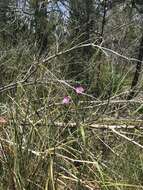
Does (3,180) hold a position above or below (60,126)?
below

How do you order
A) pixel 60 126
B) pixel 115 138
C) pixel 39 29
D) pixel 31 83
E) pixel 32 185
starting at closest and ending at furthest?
pixel 32 185 < pixel 60 126 < pixel 115 138 < pixel 31 83 < pixel 39 29

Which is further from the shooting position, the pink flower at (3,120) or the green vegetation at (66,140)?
the pink flower at (3,120)

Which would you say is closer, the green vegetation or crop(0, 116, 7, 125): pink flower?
the green vegetation

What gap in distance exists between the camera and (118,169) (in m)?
2.84

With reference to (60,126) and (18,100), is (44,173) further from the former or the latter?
(18,100)

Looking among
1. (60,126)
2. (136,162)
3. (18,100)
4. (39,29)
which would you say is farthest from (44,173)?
(39,29)

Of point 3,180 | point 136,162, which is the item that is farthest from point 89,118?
point 3,180

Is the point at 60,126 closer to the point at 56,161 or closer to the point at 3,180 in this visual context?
the point at 56,161

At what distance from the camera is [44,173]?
8.29 feet

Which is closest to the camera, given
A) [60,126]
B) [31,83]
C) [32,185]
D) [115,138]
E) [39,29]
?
[32,185]

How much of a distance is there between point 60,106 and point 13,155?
570mm

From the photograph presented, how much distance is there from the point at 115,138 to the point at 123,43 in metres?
3.55

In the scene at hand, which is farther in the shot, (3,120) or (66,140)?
(3,120)

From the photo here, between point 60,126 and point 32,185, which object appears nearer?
point 32,185
